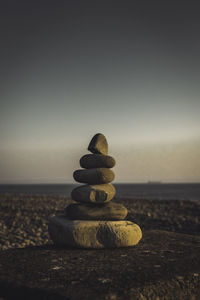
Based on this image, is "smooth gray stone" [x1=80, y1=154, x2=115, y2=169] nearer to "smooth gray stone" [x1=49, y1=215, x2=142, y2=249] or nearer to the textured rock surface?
"smooth gray stone" [x1=49, y1=215, x2=142, y2=249]

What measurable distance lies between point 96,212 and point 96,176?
88 centimetres

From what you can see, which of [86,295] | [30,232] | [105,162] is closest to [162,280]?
[86,295]

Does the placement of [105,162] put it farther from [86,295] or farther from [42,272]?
[86,295]

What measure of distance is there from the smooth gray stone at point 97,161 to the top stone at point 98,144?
16 cm

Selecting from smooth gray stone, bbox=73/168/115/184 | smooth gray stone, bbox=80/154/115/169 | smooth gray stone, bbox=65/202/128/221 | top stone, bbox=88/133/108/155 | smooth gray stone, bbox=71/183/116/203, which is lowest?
smooth gray stone, bbox=65/202/128/221

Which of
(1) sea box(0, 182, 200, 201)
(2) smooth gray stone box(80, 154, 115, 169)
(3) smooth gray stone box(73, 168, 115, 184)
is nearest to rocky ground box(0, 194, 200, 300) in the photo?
(3) smooth gray stone box(73, 168, 115, 184)

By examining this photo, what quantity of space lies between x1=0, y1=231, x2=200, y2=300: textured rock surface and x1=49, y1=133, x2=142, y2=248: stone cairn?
244mm

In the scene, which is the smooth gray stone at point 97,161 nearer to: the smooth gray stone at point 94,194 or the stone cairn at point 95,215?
the stone cairn at point 95,215

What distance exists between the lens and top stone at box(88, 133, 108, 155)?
676 cm

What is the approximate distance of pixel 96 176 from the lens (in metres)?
6.55

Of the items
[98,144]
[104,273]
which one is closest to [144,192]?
[98,144]

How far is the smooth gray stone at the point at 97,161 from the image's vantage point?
669cm

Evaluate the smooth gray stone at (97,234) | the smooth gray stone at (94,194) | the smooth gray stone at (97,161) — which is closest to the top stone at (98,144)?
the smooth gray stone at (97,161)

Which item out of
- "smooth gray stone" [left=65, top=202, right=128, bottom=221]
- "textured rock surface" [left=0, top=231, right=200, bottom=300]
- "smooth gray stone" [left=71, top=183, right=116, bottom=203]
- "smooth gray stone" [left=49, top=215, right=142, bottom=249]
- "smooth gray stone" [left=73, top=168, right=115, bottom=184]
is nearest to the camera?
"textured rock surface" [left=0, top=231, right=200, bottom=300]
